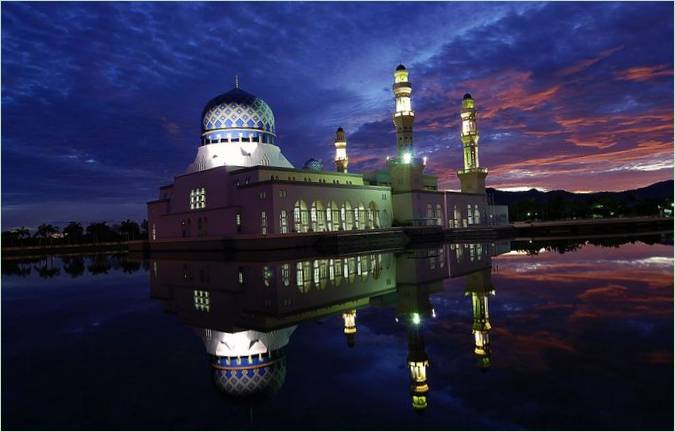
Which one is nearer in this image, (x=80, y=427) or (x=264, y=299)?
(x=80, y=427)

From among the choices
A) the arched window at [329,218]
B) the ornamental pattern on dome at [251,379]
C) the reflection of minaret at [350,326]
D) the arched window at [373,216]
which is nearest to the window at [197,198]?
the arched window at [329,218]

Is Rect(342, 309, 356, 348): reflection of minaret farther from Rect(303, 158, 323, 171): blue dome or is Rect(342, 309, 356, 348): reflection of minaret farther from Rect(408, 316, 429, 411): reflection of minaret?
Rect(303, 158, 323, 171): blue dome

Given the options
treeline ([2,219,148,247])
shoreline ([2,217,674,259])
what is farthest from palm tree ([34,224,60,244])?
shoreline ([2,217,674,259])

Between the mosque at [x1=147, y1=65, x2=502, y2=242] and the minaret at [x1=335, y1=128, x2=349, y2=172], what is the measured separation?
430 centimetres

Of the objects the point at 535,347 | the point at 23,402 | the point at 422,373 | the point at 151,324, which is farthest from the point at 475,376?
the point at 151,324

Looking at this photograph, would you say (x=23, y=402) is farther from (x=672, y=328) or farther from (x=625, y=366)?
(x=672, y=328)

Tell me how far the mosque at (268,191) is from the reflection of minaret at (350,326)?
65.1 ft

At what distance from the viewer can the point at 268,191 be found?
27.5 meters

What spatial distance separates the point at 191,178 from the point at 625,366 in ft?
103

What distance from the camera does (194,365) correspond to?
17.1ft

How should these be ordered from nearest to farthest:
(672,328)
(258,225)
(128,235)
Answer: (672,328) → (258,225) → (128,235)

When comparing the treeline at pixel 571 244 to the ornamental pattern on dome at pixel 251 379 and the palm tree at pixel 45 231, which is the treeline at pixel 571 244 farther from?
the palm tree at pixel 45 231

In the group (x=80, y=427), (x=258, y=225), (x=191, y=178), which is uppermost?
(x=191, y=178)

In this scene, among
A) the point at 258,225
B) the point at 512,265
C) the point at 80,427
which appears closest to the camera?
the point at 80,427
